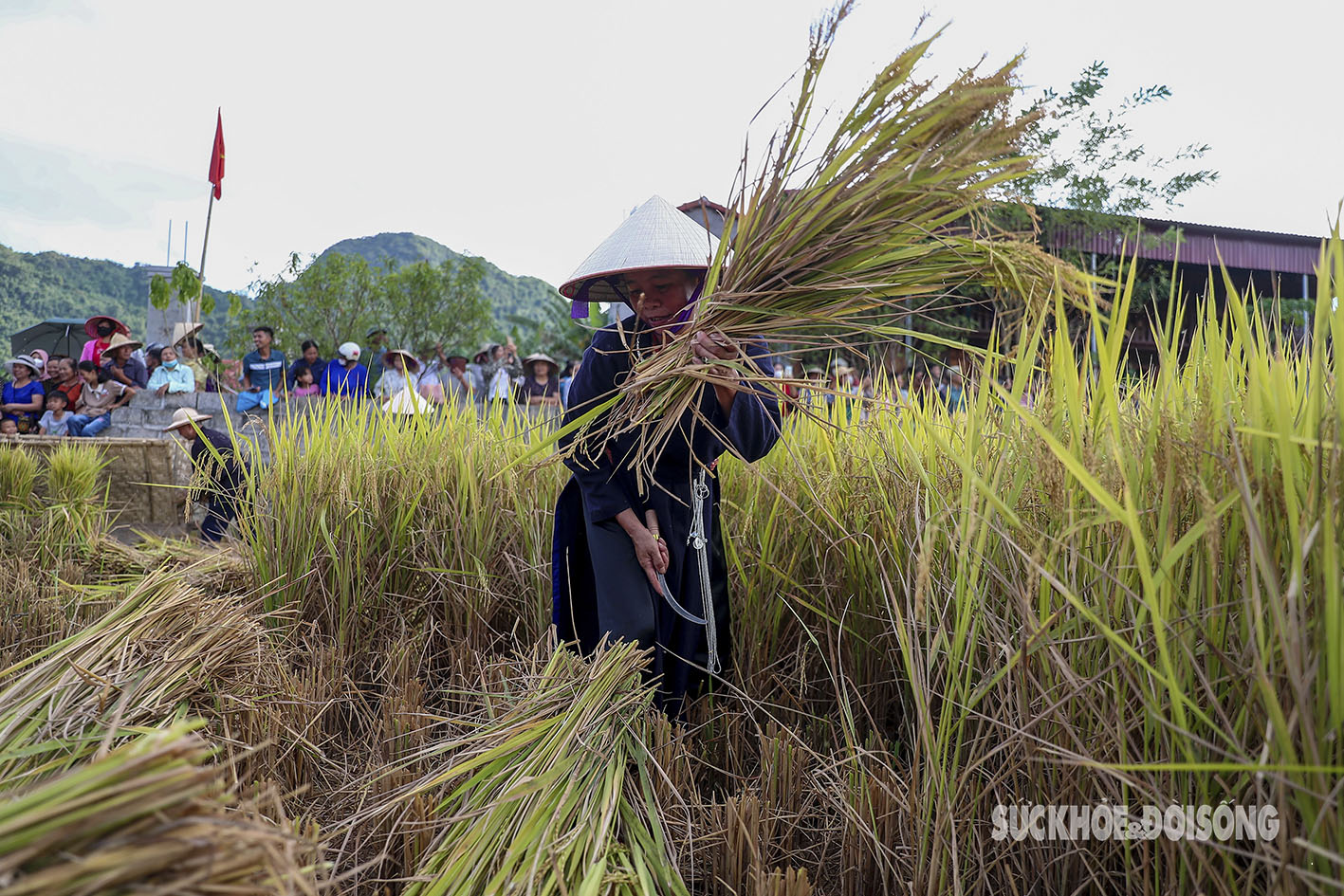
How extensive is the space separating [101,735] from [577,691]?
0.83 meters

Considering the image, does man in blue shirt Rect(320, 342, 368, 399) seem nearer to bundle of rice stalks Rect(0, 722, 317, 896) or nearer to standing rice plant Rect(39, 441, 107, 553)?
standing rice plant Rect(39, 441, 107, 553)

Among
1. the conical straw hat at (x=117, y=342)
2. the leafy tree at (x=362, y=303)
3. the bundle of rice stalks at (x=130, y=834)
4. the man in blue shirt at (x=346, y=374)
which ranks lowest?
the bundle of rice stalks at (x=130, y=834)

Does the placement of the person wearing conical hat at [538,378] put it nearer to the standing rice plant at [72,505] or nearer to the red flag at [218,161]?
the standing rice plant at [72,505]

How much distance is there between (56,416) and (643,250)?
30.9 feet

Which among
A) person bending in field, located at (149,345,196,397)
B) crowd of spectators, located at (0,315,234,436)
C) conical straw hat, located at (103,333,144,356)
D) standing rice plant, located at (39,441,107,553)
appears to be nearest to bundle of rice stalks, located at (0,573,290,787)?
standing rice plant, located at (39,441,107,553)

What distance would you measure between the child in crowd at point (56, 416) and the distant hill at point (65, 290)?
33876 millimetres

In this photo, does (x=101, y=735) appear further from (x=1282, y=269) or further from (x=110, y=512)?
(x=1282, y=269)

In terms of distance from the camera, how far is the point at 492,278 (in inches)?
2125

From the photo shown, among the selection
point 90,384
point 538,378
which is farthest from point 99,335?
point 538,378

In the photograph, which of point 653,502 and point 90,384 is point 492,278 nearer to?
point 90,384

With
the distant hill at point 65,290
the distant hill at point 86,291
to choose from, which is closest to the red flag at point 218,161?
the distant hill at point 86,291

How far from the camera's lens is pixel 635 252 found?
2.11m

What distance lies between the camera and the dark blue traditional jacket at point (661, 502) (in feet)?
6.84

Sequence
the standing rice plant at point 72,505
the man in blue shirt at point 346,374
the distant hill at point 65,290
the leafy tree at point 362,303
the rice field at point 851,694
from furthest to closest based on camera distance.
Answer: the distant hill at point 65,290 → the leafy tree at point 362,303 → the standing rice plant at point 72,505 → the man in blue shirt at point 346,374 → the rice field at point 851,694
